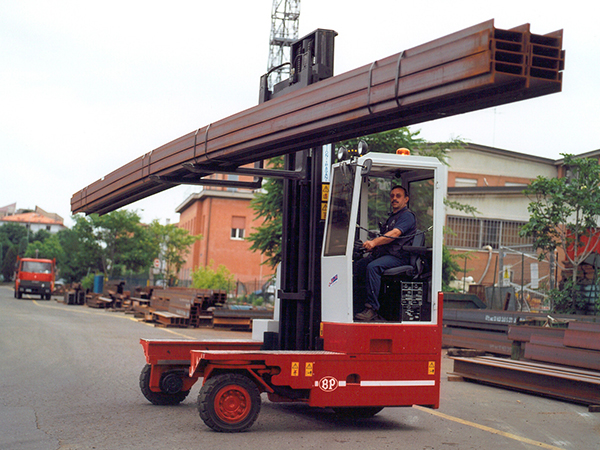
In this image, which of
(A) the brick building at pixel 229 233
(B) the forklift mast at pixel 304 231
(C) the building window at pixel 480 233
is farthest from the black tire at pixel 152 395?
(A) the brick building at pixel 229 233

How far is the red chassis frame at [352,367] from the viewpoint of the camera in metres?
6.66

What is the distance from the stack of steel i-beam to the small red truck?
38.2m

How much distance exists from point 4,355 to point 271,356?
8.44m

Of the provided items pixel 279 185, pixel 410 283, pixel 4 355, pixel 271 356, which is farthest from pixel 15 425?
pixel 279 185

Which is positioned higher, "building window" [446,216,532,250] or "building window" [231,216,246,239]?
"building window" [231,216,246,239]

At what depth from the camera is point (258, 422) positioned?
23.6 ft

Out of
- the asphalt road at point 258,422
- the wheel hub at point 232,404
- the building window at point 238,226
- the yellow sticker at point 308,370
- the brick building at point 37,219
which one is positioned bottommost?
the asphalt road at point 258,422

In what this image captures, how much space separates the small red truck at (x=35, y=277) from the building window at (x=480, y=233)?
2459cm

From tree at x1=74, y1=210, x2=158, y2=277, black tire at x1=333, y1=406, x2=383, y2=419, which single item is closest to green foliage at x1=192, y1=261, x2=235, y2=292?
tree at x1=74, y1=210, x2=158, y2=277

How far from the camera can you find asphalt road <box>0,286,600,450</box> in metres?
6.21

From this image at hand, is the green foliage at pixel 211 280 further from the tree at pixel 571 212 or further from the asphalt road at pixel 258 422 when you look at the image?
the asphalt road at pixel 258 422

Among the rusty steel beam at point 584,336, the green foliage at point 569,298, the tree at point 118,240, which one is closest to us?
the rusty steel beam at point 584,336

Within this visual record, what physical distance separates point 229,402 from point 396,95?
335cm

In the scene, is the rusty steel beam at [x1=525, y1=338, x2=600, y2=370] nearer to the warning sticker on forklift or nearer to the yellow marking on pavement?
the yellow marking on pavement
